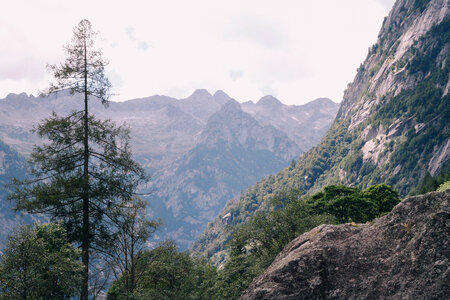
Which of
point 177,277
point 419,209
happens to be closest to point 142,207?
point 177,277

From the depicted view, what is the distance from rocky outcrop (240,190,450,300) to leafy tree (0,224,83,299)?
11.8 m

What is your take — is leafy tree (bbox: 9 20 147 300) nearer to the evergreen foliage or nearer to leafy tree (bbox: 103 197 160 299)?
leafy tree (bbox: 103 197 160 299)

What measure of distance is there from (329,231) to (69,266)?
16453mm

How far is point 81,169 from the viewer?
83.4 ft

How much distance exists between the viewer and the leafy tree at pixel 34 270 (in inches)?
810

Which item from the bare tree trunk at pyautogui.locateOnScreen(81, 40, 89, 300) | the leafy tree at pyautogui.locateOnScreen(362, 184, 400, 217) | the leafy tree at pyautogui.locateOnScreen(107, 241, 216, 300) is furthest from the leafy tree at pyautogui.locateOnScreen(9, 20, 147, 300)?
the leafy tree at pyautogui.locateOnScreen(362, 184, 400, 217)

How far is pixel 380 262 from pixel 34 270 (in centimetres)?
2017

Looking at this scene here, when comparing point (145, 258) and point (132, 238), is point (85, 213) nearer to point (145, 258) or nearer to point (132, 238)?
point (132, 238)

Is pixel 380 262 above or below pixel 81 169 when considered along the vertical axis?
below

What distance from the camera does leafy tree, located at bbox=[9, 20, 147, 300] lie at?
23406mm

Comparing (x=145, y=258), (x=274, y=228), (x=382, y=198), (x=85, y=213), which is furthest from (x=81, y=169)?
(x=382, y=198)

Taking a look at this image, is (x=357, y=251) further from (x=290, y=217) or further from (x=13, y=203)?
(x=290, y=217)

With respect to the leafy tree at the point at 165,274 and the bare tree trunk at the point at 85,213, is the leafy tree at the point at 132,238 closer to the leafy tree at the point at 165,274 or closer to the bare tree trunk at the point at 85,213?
the leafy tree at the point at 165,274

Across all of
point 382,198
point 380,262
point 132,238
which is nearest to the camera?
point 380,262
